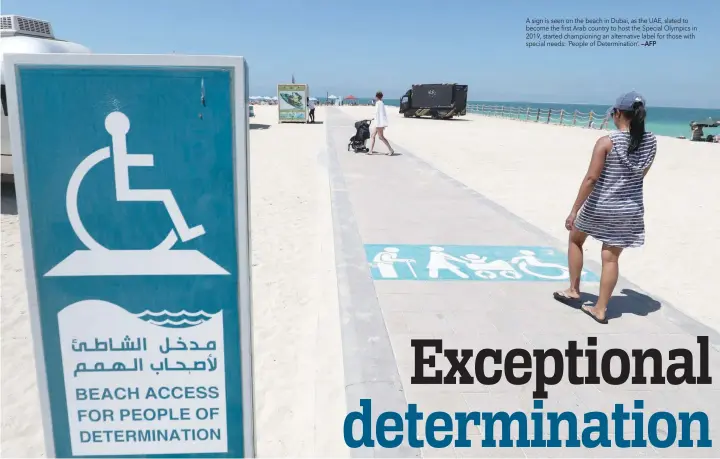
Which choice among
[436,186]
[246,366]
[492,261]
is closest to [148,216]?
[246,366]

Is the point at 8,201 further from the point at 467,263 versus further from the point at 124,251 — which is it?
the point at 124,251

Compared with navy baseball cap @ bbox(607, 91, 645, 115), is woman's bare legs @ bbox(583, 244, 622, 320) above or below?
below

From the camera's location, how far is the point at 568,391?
10.4 ft

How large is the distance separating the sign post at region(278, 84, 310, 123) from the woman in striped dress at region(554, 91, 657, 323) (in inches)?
1028

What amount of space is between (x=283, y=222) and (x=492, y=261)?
306cm

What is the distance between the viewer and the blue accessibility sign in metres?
5.09

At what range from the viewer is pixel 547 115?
34.9 m

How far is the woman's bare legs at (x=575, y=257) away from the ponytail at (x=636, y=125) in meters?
0.79

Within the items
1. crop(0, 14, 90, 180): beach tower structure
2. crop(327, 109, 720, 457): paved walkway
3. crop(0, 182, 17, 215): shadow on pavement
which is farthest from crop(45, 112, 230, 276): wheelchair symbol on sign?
crop(0, 182, 17, 215): shadow on pavement

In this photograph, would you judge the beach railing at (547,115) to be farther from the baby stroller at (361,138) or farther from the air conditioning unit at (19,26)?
the air conditioning unit at (19,26)

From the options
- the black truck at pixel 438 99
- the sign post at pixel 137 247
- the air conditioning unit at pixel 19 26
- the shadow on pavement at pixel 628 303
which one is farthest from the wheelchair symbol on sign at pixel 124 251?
the black truck at pixel 438 99

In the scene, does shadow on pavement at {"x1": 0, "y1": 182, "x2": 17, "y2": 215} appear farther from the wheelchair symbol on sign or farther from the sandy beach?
the wheelchair symbol on sign

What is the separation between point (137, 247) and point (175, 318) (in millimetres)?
240

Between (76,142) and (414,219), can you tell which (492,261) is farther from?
(76,142)
